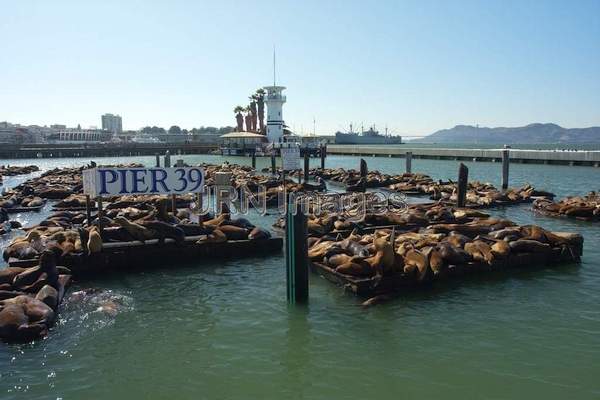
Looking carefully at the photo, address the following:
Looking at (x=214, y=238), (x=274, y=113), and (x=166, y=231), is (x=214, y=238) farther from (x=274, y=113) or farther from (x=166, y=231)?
(x=274, y=113)

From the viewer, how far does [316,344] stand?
22.0ft

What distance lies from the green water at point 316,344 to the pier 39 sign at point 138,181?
182 centimetres

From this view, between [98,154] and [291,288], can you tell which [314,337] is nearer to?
[291,288]

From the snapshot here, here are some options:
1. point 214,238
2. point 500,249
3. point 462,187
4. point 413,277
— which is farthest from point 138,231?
point 462,187

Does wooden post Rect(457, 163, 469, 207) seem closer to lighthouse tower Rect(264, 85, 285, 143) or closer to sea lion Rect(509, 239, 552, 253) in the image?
sea lion Rect(509, 239, 552, 253)

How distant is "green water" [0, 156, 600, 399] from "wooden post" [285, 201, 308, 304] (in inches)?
10.3

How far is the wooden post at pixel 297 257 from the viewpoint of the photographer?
7.75 meters

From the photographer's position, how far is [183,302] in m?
8.38

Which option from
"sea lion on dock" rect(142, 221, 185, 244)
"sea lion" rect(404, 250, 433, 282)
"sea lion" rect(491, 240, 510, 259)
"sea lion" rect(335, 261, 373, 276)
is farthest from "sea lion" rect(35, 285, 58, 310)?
"sea lion" rect(491, 240, 510, 259)

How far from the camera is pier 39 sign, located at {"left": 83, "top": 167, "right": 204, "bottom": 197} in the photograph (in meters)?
10.2

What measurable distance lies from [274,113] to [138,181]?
5703 centimetres

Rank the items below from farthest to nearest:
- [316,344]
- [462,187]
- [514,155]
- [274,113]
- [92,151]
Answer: [92,151]
[274,113]
[514,155]
[462,187]
[316,344]

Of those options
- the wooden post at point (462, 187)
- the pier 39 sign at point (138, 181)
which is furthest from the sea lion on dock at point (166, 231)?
the wooden post at point (462, 187)

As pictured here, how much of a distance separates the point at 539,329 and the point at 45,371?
6.19m
